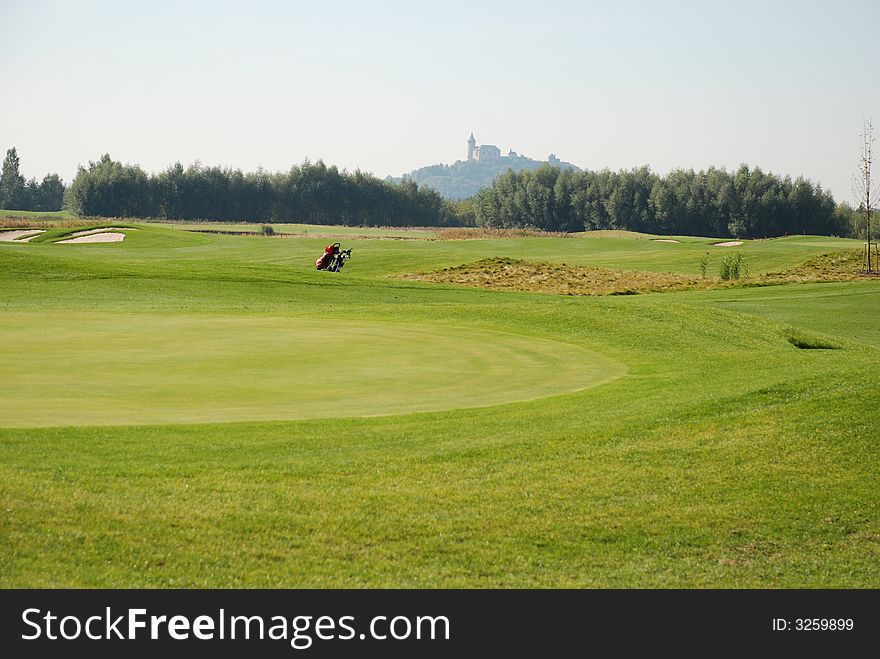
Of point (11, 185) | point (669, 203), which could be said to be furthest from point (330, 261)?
point (11, 185)

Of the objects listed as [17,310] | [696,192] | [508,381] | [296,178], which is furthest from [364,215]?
[508,381]

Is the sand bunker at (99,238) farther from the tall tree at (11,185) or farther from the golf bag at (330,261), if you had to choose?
the tall tree at (11,185)

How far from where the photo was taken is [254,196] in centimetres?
14375

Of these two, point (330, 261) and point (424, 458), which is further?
point (330, 261)

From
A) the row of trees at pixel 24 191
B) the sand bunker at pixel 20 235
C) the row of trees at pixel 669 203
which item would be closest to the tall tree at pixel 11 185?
the row of trees at pixel 24 191

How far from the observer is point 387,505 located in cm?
888

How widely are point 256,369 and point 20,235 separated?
181 ft

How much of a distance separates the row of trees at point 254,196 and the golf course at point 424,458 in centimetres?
11725

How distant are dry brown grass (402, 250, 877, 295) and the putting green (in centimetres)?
2280

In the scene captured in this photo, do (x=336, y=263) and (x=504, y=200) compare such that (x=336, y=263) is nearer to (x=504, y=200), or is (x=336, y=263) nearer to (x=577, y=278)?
(x=577, y=278)

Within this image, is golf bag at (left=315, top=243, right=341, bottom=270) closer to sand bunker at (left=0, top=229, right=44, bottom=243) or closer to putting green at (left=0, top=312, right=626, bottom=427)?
putting green at (left=0, top=312, right=626, bottom=427)
